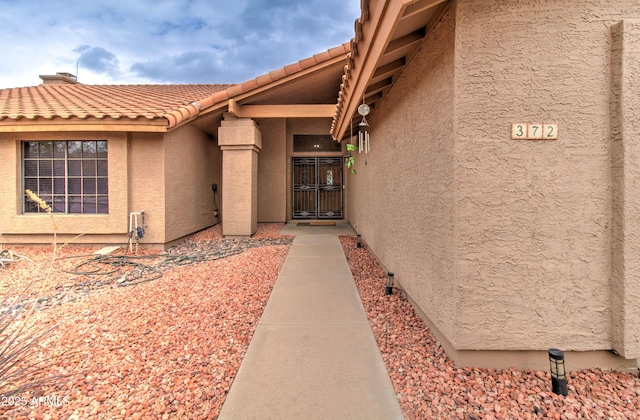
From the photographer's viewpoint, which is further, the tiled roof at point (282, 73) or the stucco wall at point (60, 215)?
the tiled roof at point (282, 73)

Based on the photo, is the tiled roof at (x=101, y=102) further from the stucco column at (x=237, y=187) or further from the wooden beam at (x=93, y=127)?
the stucco column at (x=237, y=187)

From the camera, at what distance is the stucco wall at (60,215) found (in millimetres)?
7594

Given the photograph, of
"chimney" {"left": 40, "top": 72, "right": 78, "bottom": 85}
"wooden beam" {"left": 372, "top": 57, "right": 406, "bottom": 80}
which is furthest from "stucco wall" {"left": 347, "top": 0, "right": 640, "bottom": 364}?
"chimney" {"left": 40, "top": 72, "right": 78, "bottom": 85}

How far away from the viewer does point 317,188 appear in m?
12.5

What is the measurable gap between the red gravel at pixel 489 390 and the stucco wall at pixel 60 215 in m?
7.48

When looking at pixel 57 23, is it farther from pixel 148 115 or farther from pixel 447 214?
pixel 447 214

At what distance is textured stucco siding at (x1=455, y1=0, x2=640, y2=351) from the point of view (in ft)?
8.27

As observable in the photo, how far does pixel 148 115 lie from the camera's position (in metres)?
7.09

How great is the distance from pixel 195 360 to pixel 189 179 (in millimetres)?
7320

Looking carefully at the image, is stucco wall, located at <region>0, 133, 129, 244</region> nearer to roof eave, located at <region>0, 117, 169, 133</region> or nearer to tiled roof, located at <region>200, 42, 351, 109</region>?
roof eave, located at <region>0, 117, 169, 133</region>

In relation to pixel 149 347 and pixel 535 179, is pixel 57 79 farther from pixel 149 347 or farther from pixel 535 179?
pixel 535 179

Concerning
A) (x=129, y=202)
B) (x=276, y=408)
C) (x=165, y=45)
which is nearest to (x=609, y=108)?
(x=276, y=408)

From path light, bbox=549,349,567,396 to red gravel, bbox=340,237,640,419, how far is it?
5 centimetres

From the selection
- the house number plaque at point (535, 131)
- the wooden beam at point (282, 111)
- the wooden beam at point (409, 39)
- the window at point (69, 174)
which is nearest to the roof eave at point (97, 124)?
the window at point (69, 174)
